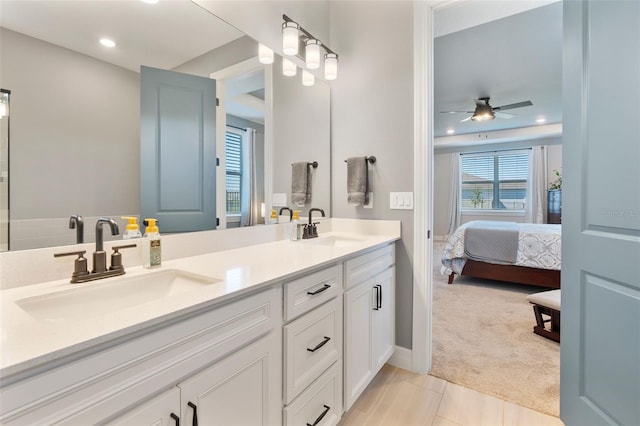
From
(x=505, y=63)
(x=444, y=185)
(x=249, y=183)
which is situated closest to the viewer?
(x=249, y=183)

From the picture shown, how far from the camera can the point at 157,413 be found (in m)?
0.69

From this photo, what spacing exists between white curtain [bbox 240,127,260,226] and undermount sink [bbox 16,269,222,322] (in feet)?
2.00

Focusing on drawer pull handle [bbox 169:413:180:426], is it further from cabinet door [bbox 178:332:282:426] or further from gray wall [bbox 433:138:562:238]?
gray wall [bbox 433:138:562:238]

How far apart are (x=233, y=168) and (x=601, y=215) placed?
172 centimetres

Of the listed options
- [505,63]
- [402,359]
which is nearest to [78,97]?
[402,359]

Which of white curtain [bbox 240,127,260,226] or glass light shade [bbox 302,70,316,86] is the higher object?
glass light shade [bbox 302,70,316,86]

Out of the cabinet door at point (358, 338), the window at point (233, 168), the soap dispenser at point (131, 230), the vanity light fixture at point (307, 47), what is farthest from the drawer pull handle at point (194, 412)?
the vanity light fixture at point (307, 47)

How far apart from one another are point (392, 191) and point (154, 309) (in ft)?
5.49

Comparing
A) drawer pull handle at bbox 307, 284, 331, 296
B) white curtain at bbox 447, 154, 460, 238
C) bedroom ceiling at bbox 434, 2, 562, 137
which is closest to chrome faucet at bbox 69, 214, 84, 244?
drawer pull handle at bbox 307, 284, 331, 296

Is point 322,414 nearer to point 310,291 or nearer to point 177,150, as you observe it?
point 310,291

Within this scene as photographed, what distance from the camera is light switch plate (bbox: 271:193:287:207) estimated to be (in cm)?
191

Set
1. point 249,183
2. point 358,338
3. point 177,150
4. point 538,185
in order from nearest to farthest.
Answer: point 177,150 → point 358,338 → point 249,183 → point 538,185

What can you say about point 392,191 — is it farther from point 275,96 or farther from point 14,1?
point 14,1

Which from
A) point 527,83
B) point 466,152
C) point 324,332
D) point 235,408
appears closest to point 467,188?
point 466,152
